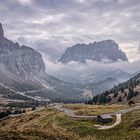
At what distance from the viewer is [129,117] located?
544 ft

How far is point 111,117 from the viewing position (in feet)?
571

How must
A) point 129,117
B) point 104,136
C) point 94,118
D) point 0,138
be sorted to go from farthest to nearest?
point 94,118 → point 129,117 → point 104,136 → point 0,138

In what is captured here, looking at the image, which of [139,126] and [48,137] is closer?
[48,137]

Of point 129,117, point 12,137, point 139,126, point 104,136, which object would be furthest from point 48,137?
point 129,117

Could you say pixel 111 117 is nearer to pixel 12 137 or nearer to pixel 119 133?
pixel 119 133

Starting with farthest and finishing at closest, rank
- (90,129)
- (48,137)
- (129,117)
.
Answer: (129,117), (90,129), (48,137)

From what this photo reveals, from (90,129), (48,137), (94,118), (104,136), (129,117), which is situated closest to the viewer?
(48,137)

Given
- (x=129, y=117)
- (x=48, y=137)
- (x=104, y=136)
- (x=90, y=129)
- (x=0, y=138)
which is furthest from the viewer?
(x=129, y=117)

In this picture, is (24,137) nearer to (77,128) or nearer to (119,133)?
(119,133)

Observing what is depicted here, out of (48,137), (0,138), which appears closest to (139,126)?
(48,137)

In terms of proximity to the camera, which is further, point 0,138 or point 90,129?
point 90,129

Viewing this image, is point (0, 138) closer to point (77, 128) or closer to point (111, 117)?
point (77, 128)

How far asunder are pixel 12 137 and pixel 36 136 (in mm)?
6702

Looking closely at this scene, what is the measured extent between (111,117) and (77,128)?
29.5m
